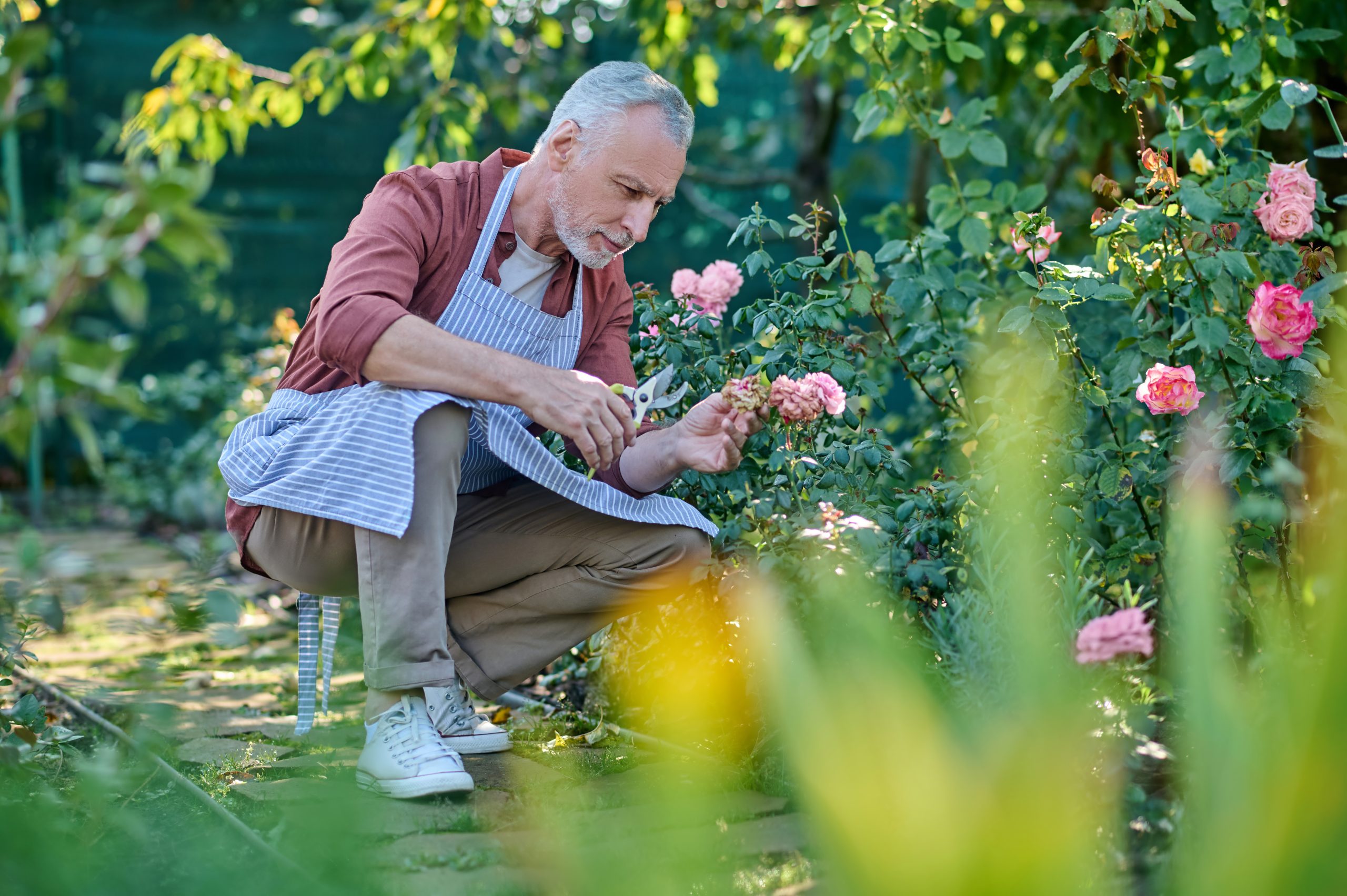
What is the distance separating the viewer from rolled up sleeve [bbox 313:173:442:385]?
2.11 meters

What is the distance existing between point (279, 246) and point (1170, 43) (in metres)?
4.79

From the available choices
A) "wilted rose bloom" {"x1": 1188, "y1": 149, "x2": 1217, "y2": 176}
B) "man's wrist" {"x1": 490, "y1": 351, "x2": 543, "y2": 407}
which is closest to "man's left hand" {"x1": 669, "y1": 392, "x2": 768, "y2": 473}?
"man's wrist" {"x1": 490, "y1": 351, "x2": 543, "y2": 407}

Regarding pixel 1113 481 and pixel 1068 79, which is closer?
pixel 1113 481

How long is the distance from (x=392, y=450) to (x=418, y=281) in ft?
1.46

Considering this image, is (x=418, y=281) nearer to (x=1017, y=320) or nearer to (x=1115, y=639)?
(x=1017, y=320)

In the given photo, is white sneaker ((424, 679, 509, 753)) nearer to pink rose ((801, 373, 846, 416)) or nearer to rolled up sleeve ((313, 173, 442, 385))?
rolled up sleeve ((313, 173, 442, 385))

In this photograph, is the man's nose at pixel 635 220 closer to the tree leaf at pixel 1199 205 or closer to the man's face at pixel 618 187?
the man's face at pixel 618 187

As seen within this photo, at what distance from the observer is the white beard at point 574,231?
238 centimetres

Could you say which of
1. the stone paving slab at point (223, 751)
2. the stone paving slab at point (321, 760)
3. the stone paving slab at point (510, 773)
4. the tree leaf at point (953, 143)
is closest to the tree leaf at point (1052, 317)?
the tree leaf at point (953, 143)

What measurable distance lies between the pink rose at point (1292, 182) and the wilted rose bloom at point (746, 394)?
966 millimetres

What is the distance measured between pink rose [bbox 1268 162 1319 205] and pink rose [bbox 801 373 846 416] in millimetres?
841

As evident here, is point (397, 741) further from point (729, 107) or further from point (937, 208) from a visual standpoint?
point (729, 107)

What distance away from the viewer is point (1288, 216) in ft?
7.00

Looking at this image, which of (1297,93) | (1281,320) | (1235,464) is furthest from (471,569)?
(1297,93)
